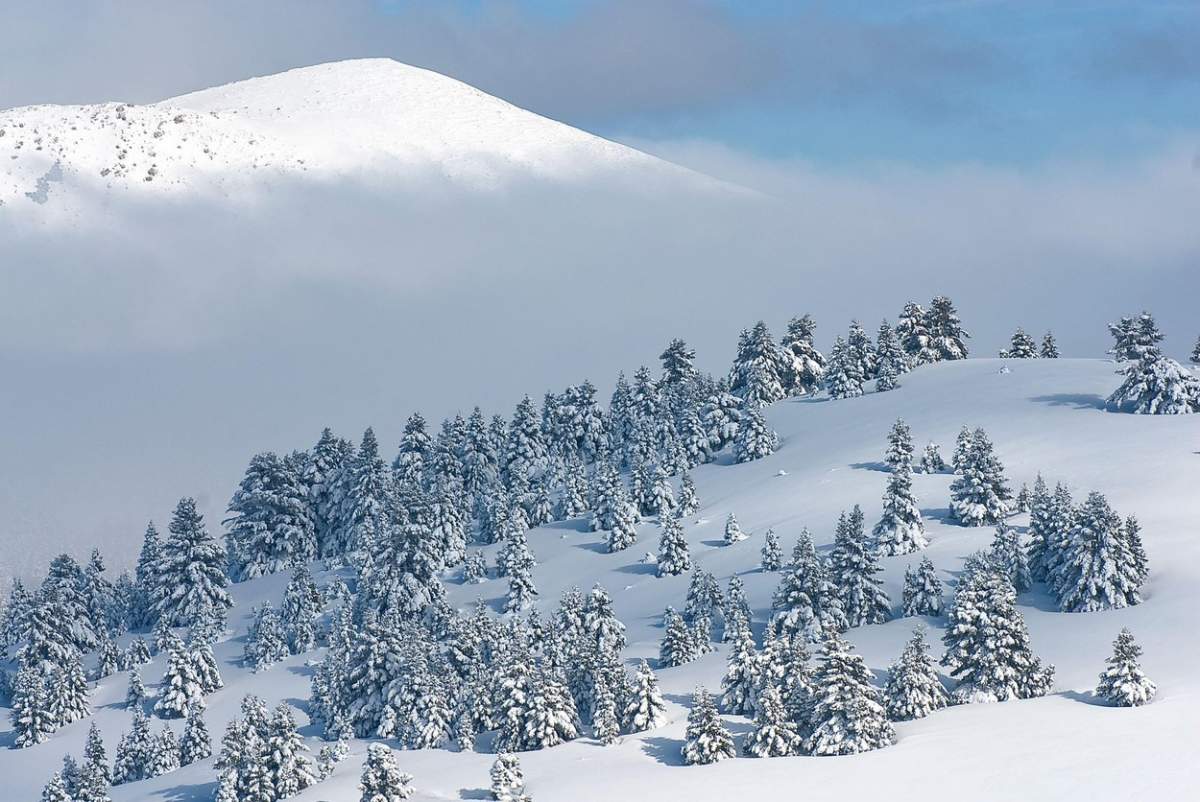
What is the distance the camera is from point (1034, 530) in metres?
Answer: 78.1

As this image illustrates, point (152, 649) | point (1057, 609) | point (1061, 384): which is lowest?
point (152, 649)

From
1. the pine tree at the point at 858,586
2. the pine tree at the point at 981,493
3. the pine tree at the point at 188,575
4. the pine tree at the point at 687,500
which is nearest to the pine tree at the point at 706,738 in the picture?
the pine tree at the point at 858,586

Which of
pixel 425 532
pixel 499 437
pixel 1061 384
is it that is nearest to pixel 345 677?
pixel 425 532

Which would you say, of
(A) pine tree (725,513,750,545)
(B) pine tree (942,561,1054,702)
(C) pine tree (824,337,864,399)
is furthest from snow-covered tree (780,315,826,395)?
(B) pine tree (942,561,1054,702)

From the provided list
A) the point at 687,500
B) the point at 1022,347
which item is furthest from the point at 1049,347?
the point at 687,500

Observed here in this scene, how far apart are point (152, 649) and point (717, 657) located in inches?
1997

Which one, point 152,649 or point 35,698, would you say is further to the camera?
point 152,649

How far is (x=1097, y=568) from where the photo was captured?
71.9 m

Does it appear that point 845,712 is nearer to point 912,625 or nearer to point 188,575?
point 912,625

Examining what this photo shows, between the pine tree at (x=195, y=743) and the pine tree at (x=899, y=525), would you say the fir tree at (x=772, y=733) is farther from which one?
Answer: the pine tree at (x=195, y=743)

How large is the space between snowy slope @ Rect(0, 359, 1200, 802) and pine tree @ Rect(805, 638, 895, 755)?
41.2 inches

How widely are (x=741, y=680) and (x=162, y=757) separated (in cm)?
3304

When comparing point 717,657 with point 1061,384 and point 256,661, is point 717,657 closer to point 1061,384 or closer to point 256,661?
point 256,661

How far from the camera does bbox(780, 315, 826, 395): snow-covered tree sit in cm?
14212
